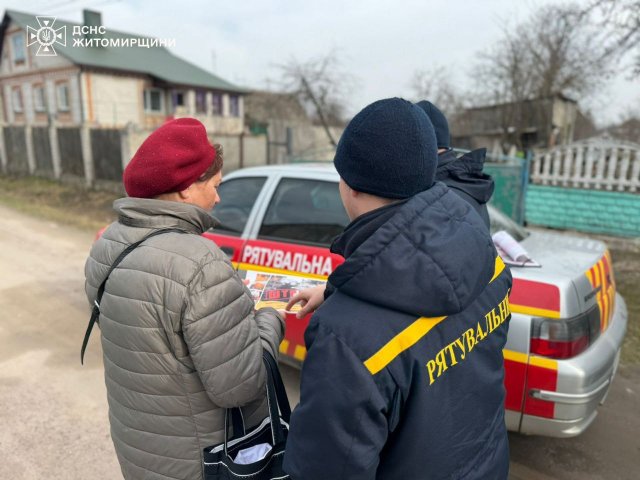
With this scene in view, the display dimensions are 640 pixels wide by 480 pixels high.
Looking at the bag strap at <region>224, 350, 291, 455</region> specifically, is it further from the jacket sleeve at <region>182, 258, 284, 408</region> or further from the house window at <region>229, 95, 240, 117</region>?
the house window at <region>229, 95, 240, 117</region>

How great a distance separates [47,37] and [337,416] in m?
29.5

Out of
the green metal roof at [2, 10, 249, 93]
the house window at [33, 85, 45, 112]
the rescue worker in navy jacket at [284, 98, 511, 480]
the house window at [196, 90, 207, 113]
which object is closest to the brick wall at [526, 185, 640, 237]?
the rescue worker in navy jacket at [284, 98, 511, 480]

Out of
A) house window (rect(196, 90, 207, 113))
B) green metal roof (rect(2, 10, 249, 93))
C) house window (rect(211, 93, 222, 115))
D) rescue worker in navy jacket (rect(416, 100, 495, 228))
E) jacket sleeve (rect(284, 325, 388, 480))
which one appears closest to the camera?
jacket sleeve (rect(284, 325, 388, 480))

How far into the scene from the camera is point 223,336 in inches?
55.2

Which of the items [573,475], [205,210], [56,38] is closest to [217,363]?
[205,210]

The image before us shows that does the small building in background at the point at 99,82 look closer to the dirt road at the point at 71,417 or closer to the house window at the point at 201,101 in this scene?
the house window at the point at 201,101

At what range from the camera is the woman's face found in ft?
5.26

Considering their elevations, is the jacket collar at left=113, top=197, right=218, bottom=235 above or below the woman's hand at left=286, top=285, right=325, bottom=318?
above

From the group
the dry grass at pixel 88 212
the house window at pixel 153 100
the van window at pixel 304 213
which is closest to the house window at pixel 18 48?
the house window at pixel 153 100

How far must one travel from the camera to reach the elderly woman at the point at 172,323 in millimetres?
1385

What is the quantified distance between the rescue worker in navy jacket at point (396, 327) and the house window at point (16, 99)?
33436mm

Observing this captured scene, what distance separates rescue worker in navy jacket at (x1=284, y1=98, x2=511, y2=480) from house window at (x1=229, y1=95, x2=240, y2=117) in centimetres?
3181

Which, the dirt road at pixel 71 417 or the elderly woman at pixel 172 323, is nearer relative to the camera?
the elderly woman at pixel 172 323

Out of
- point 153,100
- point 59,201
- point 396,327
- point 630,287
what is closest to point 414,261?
point 396,327
